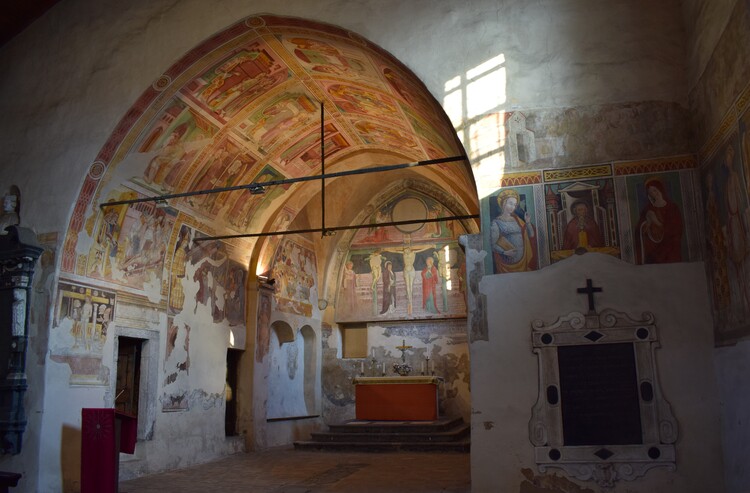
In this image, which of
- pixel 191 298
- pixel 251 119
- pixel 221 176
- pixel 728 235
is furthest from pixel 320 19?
pixel 191 298

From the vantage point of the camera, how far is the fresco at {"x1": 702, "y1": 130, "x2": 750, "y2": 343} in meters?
6.23

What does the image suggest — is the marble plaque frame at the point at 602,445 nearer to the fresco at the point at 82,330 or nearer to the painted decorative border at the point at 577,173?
the painted decorative border at the point at 577,173

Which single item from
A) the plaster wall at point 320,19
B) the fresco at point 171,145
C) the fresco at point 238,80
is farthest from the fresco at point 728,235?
the fresco at point 171,145

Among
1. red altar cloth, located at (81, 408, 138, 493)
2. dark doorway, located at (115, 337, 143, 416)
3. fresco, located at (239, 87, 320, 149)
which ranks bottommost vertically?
red altar cloth, located at (81, 408, 138, 493)

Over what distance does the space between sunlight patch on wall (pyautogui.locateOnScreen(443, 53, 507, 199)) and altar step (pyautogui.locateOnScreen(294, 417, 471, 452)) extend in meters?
8.06

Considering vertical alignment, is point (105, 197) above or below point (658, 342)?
above

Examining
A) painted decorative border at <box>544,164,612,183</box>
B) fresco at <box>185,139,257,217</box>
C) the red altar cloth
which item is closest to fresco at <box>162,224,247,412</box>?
fresco at <box>185,139,257,217</box>

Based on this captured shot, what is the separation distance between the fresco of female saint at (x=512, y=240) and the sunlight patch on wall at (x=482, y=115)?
0.32m

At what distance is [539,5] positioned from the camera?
28.4ft

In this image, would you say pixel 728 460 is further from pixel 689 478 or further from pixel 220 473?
pixel 220 473

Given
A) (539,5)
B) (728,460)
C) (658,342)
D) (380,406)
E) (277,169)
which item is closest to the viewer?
(728,460)

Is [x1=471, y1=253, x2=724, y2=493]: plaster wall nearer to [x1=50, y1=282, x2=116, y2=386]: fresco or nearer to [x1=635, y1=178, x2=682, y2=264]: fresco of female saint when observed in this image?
[x1=635, y1=178, x2=682, y2=264]: fresco of female saint

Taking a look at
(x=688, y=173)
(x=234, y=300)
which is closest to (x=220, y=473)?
(x=234, y=300)

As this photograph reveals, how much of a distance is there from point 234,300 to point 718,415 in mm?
10365
